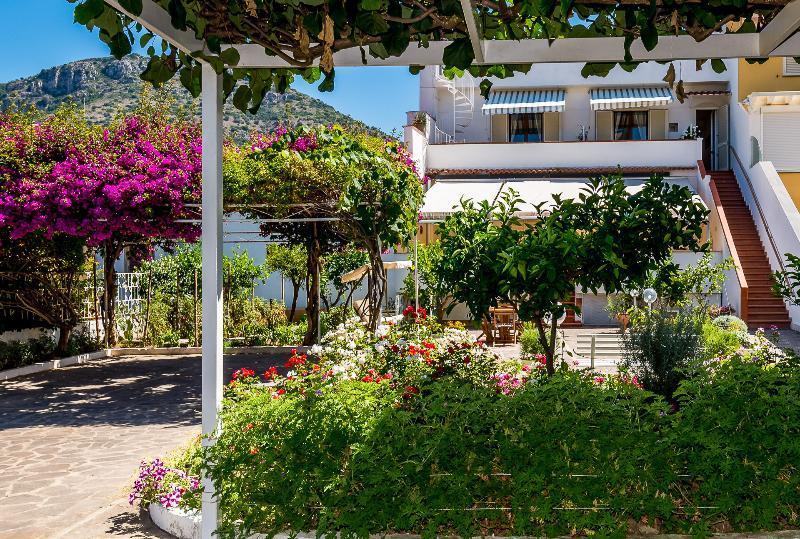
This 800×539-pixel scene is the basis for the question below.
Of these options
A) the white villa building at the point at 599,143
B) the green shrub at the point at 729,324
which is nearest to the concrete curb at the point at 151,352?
the white villa building at the point at 599,143

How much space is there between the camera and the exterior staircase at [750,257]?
20.2 metres

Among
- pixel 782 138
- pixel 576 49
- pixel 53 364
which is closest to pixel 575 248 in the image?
pixel 576 49

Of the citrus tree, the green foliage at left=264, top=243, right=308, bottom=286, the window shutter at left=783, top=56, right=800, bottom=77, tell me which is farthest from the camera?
the window shutter at left=783, top=56, right=800, bottom=77

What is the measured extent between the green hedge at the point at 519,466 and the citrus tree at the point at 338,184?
7.76 metres

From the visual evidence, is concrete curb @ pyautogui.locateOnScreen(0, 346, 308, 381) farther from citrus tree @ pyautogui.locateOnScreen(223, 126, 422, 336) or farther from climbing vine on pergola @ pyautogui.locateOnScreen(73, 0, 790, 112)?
climbing vine on pergola @ pyautogui.locateOnScreen(73, 0, 790, 112)

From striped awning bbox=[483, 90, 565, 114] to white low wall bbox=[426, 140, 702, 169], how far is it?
1.30 metres

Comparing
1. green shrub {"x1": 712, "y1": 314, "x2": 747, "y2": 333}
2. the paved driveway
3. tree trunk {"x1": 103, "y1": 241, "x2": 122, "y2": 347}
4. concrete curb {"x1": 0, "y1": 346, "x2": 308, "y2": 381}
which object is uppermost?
tree trunk {"x1": 103, "y1": 241, "x2": 122, "y2": 347}

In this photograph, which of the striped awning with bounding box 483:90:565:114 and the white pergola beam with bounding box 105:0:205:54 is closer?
the white pergola beam with bounding box 105:0:205:54

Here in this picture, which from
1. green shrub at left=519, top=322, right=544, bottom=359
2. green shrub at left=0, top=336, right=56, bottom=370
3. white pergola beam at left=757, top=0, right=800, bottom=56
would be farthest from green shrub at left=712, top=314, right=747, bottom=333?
green shrub at left=0, top=336, right=56, bottom=370

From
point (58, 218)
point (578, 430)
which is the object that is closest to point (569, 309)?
point (578, 430)

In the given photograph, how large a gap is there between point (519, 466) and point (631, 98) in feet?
80.5

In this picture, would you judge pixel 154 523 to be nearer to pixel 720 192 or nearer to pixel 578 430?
A: pixel 578 430

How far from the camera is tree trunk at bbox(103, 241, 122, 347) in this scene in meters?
17.5

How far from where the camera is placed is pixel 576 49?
4.86 m
